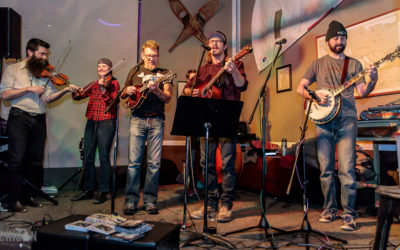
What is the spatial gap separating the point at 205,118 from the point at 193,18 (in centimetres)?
456

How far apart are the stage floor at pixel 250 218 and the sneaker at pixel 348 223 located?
5 cm

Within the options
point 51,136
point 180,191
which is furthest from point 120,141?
point 180,191

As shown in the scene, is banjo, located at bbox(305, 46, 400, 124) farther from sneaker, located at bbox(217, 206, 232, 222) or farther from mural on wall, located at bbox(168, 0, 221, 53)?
mural on wall, located at bbox(168, 0, 221, 53)

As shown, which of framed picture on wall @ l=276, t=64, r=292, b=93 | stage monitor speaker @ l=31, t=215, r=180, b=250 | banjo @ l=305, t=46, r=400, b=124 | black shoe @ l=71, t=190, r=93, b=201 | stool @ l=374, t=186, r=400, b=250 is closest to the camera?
stool @ l=374, t=186, r=400, b=250

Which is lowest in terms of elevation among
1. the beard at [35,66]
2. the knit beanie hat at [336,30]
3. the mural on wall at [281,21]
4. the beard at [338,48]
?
the beard at [35,66]

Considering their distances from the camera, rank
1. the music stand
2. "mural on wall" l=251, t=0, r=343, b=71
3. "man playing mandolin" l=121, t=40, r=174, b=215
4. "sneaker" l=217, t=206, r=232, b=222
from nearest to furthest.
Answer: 1. the music stand
2. "sneaker" l=217, t=206, r=232, b=222
3. "man playing mandolin" l=121, t=40, r=174, b=215
4. "mural on wall" l=251, t=0, r=343, b=71

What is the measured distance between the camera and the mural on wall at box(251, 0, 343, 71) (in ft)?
15.9

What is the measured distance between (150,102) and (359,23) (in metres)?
3.03

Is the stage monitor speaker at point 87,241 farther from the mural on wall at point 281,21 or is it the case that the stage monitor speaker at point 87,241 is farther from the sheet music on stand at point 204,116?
the mural on wall at point 281,21

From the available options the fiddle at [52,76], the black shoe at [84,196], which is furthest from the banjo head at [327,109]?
the black shoe at [84,196]

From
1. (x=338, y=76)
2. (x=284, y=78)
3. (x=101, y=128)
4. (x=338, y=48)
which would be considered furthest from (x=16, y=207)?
(x=284, y=78)

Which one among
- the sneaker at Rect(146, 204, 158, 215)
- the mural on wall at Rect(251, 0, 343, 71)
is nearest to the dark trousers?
the sneaker at Rect(146, 204, 158, 215)

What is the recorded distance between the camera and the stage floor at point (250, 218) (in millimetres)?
2385

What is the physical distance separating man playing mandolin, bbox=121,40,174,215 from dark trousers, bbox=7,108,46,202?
118 centimetres
